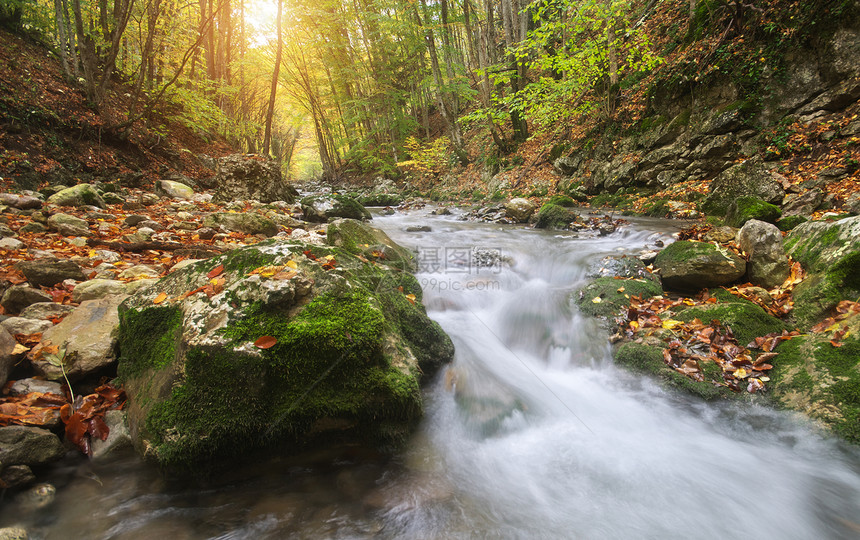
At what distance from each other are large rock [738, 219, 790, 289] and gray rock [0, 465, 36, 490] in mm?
6435

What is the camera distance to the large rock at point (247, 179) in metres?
9.41

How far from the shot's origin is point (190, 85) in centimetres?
1334

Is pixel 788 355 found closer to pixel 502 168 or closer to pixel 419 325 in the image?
pixel 419 325

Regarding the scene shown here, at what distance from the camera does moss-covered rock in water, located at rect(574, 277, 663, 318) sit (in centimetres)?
416

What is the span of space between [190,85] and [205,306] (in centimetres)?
1572

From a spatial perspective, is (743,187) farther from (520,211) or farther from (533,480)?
(533,480)

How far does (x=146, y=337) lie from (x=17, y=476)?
88cm

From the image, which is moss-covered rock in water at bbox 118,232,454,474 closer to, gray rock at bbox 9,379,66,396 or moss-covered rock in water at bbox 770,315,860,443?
gray rock at bbox 9,379,66,396

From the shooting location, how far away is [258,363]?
2.03 metres

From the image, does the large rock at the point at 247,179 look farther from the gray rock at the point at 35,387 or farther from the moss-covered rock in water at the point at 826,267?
the moss-covered rock in water at the point at 826,267

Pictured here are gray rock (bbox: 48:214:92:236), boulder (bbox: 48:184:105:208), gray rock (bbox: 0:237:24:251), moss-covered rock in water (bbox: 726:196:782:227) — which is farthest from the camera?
boulder (bbox: 48:184:105:208)

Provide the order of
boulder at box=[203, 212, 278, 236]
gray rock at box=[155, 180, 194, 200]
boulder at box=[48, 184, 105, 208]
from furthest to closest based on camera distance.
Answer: gray rock at box=[155, 180, 194, 200], boulder at box=[203, 212, 278, 236], boulder at box=[48, 184, 105, 208]

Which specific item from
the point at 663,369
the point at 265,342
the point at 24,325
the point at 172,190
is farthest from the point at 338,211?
the point at 663,369

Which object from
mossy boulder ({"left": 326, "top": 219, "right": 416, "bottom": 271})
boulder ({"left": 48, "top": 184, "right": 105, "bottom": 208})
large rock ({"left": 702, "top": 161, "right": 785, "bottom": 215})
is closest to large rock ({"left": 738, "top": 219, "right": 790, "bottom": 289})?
large rock ({"left": 702, "top": 161, "right": 785, "bottom": 215})
